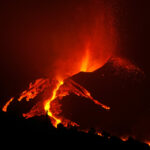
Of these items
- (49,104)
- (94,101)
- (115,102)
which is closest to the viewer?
(49,104)

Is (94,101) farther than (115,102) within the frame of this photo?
No

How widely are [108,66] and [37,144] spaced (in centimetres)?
554

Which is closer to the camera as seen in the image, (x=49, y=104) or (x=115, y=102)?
(x=49, y=104)

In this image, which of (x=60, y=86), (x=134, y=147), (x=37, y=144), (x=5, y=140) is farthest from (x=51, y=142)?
(x=60, y=86)

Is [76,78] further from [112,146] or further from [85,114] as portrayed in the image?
[112,146]

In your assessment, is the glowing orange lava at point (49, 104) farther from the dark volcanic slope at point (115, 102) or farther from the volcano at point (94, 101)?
the dark volcanic slope at point (115, 102)

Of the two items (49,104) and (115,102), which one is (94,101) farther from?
(49,104)

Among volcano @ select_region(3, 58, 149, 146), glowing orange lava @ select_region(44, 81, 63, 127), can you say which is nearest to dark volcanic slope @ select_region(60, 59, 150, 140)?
volcano @ select_region(3, 58, 149, 146)

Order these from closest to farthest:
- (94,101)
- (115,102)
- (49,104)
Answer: (49,104), (94,101), (115,102)

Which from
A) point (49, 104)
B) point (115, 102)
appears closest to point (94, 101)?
point (115, 102)

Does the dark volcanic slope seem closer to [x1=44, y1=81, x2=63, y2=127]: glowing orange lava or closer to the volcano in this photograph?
the volcano

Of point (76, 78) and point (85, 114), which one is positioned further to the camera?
point (76, 78)

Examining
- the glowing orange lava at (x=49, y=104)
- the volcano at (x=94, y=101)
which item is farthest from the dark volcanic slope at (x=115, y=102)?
the glowing orange lava at (x=49, y=104)

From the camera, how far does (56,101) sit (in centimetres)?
601
